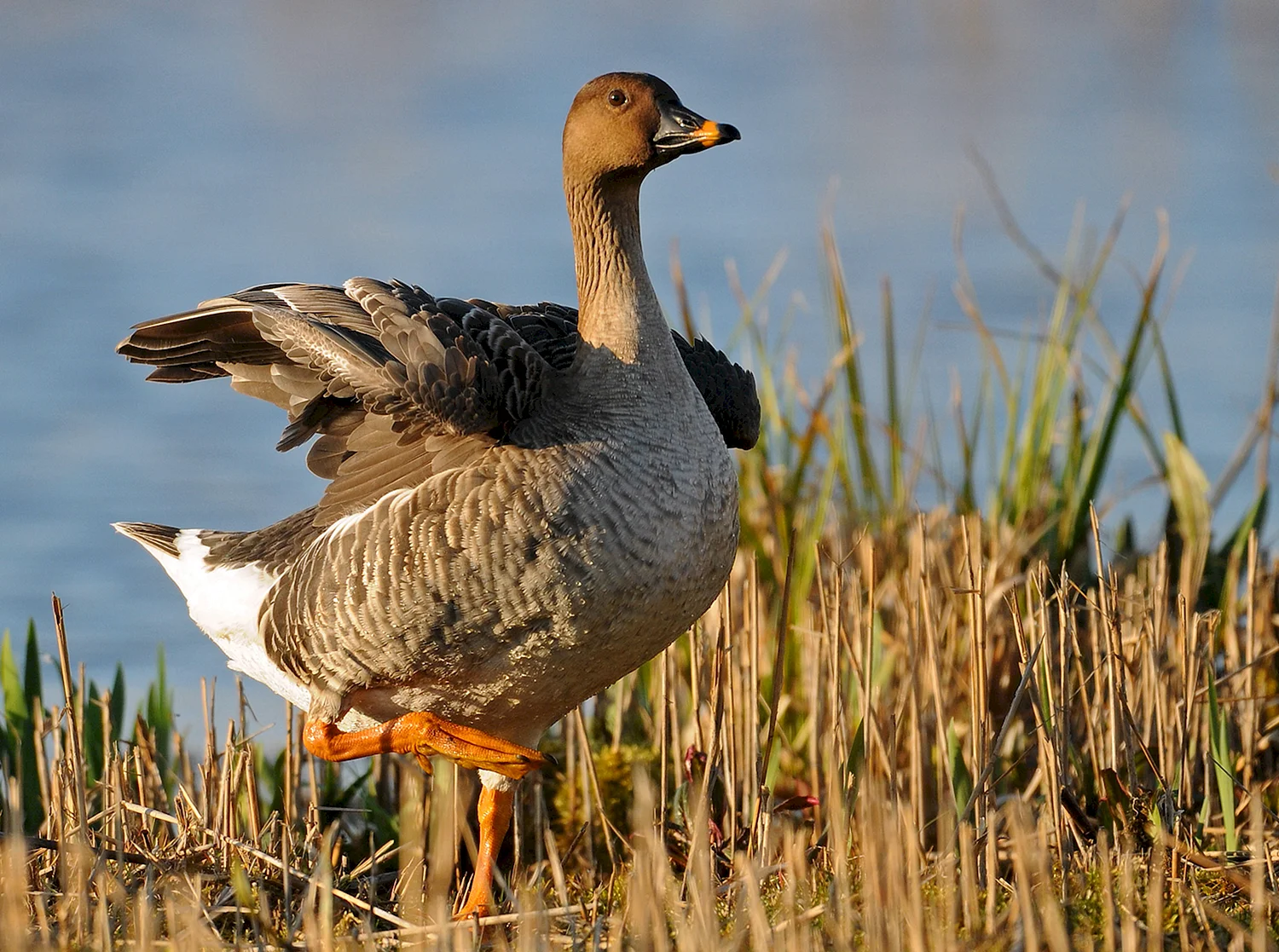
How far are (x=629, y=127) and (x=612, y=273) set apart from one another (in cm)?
50

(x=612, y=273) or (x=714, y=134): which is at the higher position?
(x=714, y=134)

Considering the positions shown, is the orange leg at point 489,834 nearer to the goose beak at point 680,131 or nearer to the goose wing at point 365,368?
the goose wing at point 365,368

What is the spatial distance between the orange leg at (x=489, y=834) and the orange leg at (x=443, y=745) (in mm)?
522

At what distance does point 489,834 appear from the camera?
20.2ft

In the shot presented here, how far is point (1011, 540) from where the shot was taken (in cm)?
788

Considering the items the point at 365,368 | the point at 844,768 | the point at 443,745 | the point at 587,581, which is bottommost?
the point at 844,768

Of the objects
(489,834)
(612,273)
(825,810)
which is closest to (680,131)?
(612,273)

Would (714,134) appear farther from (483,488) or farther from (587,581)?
(587,581)

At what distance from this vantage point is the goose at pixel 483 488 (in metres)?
5.18

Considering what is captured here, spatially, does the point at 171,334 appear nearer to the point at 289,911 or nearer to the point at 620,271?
the point at 620,271

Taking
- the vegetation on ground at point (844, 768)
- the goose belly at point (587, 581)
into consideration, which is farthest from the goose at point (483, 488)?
the vegetation on ground at point (844, 768)

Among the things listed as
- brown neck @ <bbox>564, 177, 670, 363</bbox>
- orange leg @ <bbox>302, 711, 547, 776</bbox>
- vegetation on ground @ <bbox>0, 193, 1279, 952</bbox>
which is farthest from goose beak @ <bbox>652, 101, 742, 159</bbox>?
orange leg @ <bbox>302, 711, 547, 776</bbox>

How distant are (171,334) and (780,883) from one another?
2.79m

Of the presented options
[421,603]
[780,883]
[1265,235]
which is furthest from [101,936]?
[1265,235]
